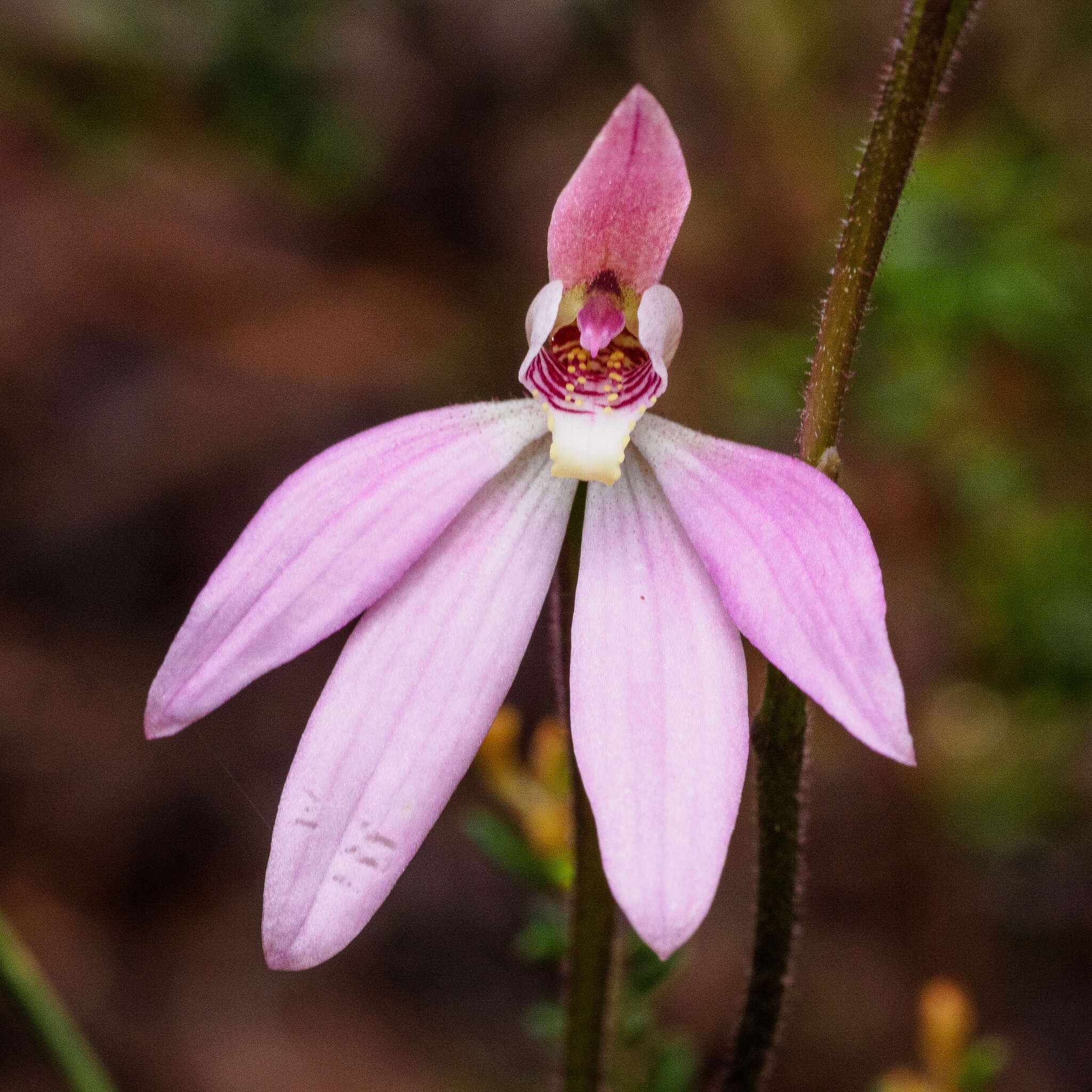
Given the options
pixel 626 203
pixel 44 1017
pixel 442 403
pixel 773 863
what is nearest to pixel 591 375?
pixel 626 203

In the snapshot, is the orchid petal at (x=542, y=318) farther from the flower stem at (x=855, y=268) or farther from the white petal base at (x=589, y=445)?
the flower stem at (x=855, y=268)

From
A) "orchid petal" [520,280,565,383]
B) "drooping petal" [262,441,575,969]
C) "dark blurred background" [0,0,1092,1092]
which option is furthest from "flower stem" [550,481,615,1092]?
"dark blurred background" [0,0,1092,1092]

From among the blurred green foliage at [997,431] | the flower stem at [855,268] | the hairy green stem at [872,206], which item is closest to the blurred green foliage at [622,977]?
the flower stem at [855,268]

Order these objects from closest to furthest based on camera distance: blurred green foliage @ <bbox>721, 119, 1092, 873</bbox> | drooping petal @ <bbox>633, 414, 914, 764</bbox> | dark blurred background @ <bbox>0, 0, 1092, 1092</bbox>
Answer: drooping petal @ <bbox>633, 414, 914, 764</bbox> < dark blurred background @ <bbox>0, 0, 1092, 1092</bbox> < blurred green foliage @ <bbox>721, 119, 1092, 873</bbox>

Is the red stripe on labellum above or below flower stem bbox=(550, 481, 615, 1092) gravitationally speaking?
above

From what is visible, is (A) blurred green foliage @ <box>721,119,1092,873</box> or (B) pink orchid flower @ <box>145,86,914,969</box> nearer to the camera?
(B) pink orchid flower @ <box>145,86,914,969</box>

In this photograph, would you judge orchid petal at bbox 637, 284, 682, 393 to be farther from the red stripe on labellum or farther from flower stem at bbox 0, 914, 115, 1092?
flower stem at bbox 0, 914, 115, 1092
